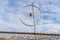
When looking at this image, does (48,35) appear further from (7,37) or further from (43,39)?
(7,37)

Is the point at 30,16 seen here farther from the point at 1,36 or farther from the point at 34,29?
the point at 1,36

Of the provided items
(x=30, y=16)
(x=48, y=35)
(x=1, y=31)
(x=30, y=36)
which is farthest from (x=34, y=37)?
(x=1, y=31)

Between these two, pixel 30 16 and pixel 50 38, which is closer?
pixel 50 38

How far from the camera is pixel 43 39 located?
3.67 meters

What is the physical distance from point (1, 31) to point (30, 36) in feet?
2.48

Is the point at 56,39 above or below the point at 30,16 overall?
below

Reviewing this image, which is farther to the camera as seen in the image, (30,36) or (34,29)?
(34,29)

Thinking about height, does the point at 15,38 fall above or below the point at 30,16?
below

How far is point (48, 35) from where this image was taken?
3.64 meters

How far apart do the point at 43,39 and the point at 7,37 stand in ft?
2.98

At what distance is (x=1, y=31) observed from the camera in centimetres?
383

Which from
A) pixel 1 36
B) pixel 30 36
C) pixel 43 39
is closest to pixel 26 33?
pixel 30 36

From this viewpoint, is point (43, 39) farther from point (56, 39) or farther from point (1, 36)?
point (1, 36)

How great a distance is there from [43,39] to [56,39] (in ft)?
1.02
